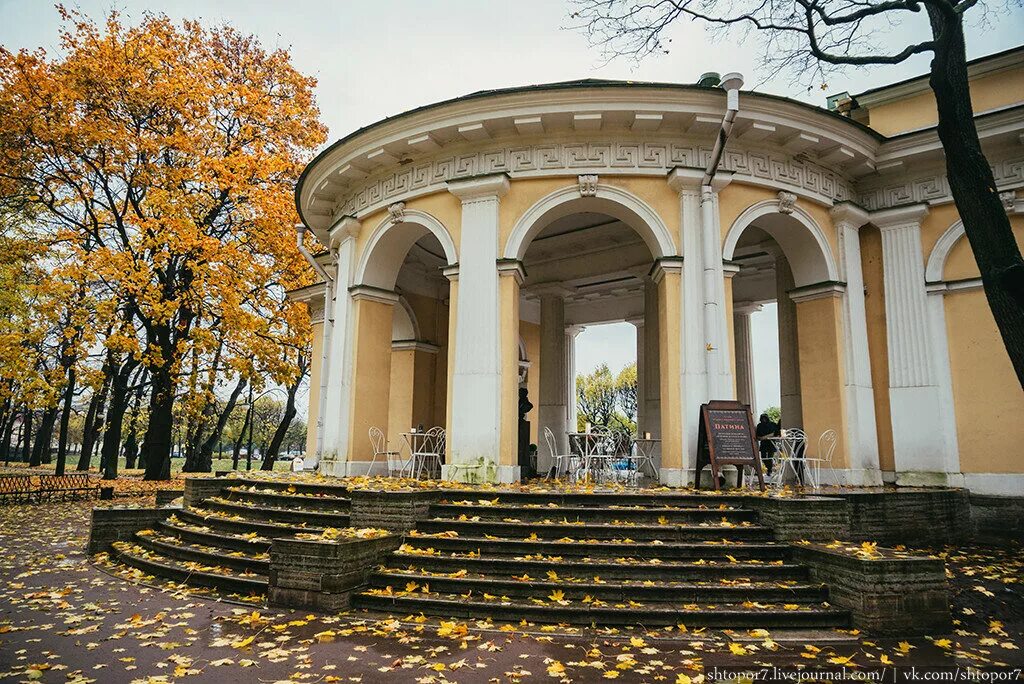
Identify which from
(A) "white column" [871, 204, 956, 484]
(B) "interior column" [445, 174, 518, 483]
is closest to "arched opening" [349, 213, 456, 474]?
(B) "interior column" [445, 174, 518, 483]

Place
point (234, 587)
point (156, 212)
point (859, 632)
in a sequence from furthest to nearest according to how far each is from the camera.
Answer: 1. point (156, 212)
2. point (234, 587)
3. point (859, 632)

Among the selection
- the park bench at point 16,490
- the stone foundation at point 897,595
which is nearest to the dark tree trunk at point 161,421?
the park bench at point 16,490

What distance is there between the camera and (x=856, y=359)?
1065 centimetres

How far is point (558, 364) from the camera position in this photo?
589 inches

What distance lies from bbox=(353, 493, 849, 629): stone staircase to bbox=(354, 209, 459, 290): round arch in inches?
223

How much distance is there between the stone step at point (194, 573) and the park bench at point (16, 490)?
9.36 metres

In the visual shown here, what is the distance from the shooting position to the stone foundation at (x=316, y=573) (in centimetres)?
578

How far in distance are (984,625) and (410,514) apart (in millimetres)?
5629

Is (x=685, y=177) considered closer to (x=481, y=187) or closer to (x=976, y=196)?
(x=481, y=187)

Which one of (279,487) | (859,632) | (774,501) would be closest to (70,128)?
(279,487)

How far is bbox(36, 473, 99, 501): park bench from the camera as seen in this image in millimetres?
15523

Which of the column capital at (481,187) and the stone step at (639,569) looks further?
the column capital at (481,187)

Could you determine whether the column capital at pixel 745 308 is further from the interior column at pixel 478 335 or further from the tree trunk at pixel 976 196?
the tree trunk at pixel 976 196

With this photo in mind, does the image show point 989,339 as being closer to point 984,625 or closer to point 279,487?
point 984,625
